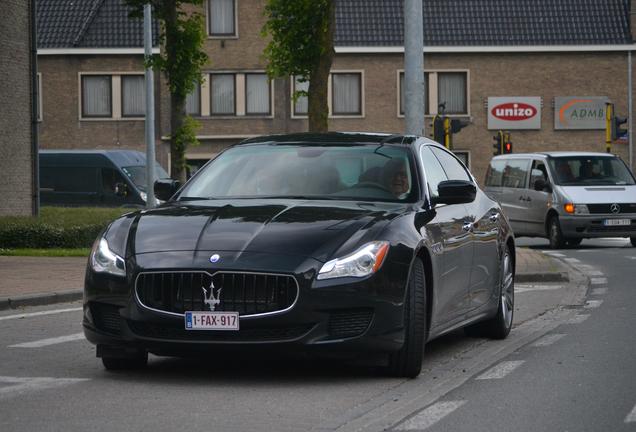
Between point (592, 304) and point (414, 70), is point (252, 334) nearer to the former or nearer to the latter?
point (592, 304)

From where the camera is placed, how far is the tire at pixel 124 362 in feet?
28.9

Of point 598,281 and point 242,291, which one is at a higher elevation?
point 242,291

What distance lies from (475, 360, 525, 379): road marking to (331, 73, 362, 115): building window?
4651 cm

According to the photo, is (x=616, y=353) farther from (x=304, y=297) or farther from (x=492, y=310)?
(x=304, y=297)

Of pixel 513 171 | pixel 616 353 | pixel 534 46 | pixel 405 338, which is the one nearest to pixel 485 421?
pixel 405 338

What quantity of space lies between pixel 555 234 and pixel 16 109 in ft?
35.9

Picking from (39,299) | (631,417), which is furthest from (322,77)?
(631,417)

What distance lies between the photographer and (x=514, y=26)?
55.2 meters

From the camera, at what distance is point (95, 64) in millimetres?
55250

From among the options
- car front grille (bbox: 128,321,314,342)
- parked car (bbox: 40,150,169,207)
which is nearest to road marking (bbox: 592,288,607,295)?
car front grille (bbox: 128,321,314,342)

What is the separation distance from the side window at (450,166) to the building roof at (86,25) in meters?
44.7

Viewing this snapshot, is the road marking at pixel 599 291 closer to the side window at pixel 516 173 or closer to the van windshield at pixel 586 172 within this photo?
the van windshield at pixel 586 172

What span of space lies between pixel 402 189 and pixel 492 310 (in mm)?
1930

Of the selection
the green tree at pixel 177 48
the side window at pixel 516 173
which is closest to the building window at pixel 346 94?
the side window at pixel 516 173
